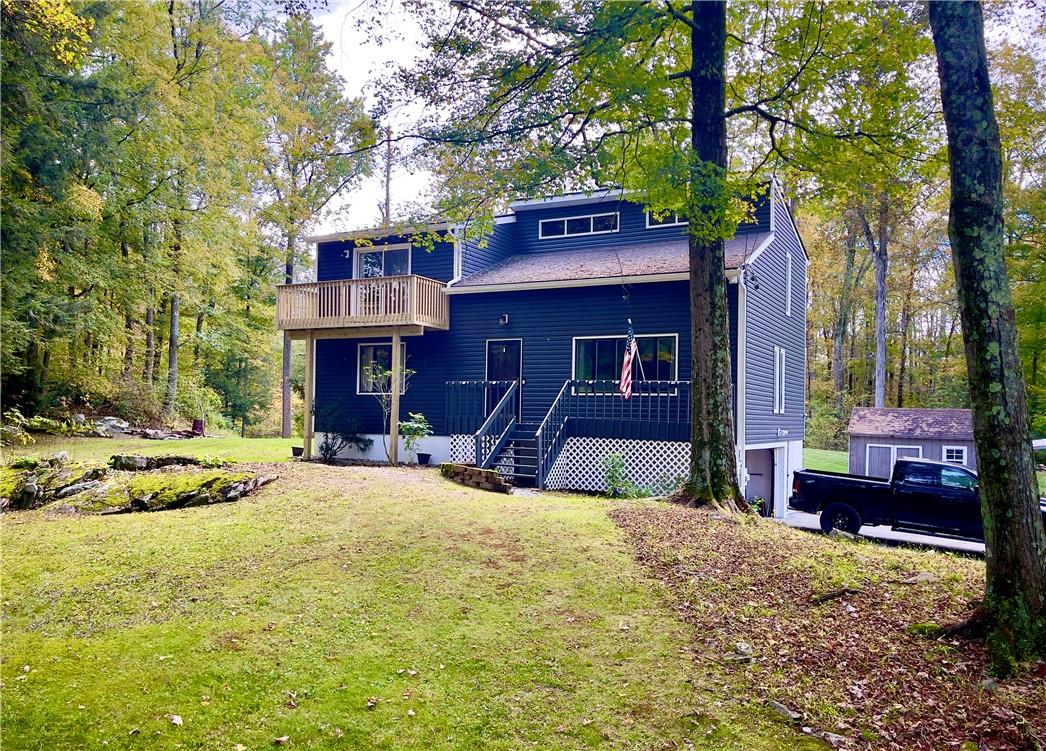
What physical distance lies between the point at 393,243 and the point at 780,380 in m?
11.1

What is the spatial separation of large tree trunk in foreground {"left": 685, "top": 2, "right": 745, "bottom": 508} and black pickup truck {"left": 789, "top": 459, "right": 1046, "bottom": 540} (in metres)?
4.13

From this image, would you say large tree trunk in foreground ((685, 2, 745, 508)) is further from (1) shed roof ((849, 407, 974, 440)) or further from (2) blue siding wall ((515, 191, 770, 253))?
(1) shed roof ((849, 407, 974, 440))

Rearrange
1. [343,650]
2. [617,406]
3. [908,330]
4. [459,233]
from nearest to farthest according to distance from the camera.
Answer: [343,650]
[617,406]
[459,233]
[908,330]

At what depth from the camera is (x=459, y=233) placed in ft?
51.9

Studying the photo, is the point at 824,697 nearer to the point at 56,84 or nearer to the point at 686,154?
the point at 686,154

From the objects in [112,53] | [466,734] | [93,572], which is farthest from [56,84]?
[466,734]

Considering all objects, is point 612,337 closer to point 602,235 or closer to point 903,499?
point 602,235

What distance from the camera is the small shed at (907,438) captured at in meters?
20.3

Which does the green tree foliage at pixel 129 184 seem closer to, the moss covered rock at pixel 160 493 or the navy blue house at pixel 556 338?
the navy blue house at pixel 556 338

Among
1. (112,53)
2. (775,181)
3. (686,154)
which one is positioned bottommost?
(686,154)

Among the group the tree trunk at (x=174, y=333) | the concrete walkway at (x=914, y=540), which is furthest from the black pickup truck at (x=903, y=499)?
the tree trunk at (x=174, y=333)

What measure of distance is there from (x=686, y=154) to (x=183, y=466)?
976 cm

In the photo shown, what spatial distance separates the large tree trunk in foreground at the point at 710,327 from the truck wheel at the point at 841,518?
4.33m

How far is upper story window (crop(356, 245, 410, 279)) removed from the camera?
18.3 metres
